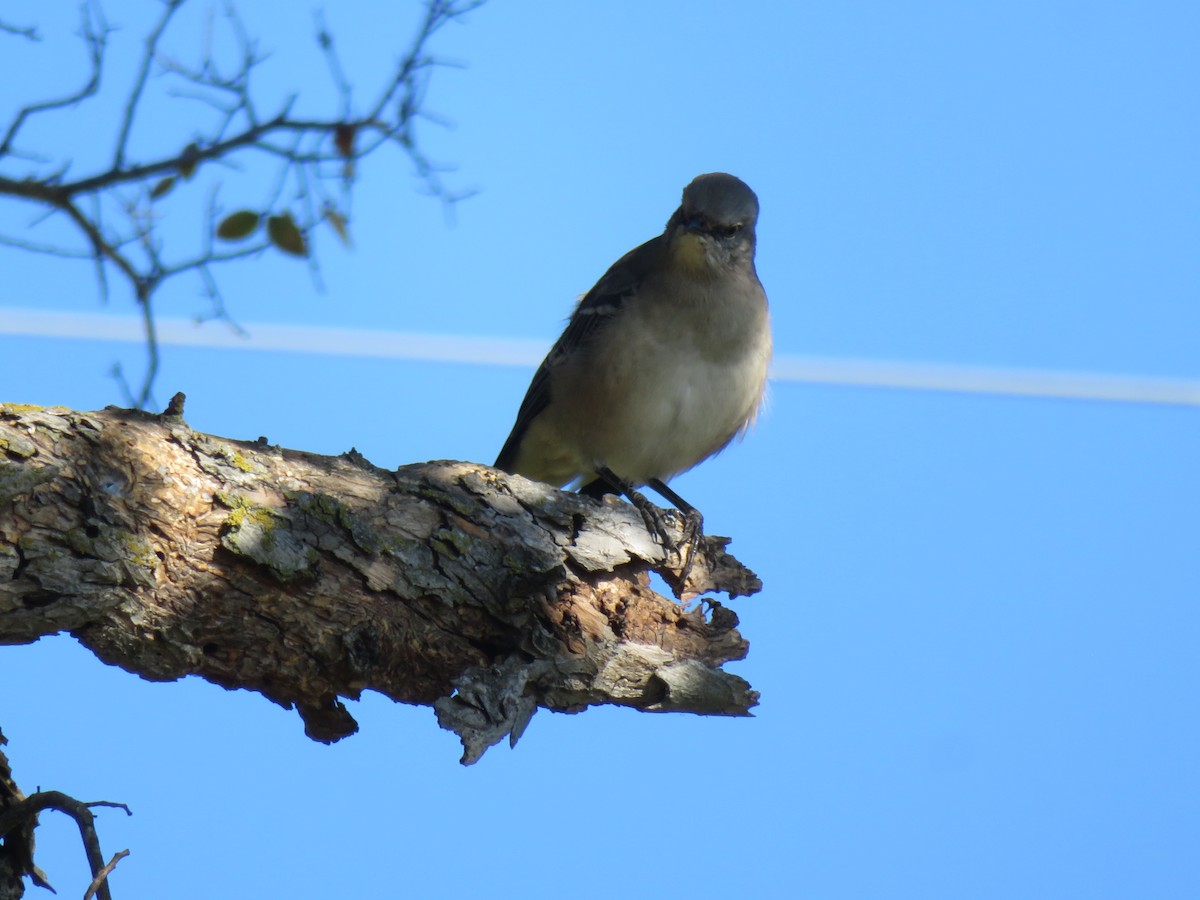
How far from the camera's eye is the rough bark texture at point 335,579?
108 inches

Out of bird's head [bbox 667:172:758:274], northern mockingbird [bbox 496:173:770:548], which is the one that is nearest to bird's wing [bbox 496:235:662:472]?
northern mockingbird [bbox 496:173:770:548]

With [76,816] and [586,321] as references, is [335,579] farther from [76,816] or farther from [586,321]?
[586,321]

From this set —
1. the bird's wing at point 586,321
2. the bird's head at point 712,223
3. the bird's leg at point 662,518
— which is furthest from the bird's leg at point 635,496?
the bird's head at point 712,223

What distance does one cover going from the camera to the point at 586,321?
537cm

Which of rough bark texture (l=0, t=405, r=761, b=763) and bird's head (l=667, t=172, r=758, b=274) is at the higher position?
bird's head (l=667, t=172, r=758, b=274)

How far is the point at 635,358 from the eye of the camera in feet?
16.3

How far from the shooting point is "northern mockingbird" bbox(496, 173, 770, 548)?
4.96 meters

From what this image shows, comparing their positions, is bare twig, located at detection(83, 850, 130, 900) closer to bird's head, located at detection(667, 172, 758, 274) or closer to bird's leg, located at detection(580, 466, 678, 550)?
bird's leg, located at detection(580, 466, 678, 550)

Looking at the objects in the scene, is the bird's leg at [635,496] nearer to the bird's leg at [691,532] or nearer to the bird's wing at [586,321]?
the bird's leg at [691,532]

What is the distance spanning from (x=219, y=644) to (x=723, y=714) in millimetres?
1322

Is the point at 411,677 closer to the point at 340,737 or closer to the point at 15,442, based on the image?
the point at 340,737

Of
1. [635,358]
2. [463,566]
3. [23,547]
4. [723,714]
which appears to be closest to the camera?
[23,547]

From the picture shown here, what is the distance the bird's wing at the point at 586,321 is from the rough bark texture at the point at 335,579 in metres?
1.84

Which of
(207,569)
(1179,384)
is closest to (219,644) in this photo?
(207,569)
